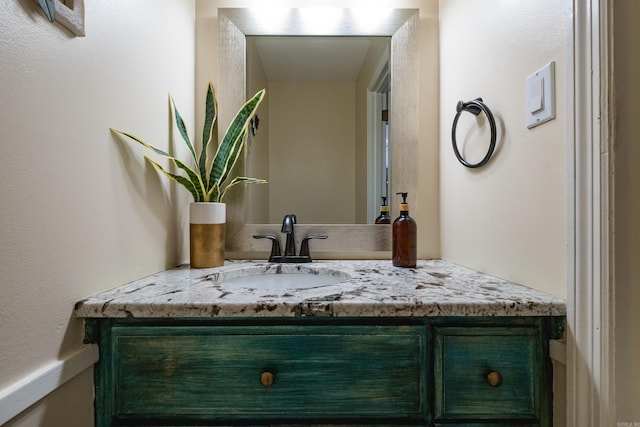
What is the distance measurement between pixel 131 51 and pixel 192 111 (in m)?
0.39

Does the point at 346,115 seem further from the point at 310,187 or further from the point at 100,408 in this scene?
the point at 100,408

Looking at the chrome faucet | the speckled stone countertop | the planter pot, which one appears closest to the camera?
the speckled stone countertop

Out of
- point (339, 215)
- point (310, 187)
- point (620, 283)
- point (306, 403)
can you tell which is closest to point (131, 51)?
point (310, 187)

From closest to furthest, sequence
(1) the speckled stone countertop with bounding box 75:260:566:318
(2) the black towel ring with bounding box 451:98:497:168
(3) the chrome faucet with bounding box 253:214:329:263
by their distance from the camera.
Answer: (1) the speckled stone countertop with bounding box 75:260:566:318
(2) the black towel ring with bounding box 451:98:497:168
(3) the chrome faucet with bounding box 253:214:329:263

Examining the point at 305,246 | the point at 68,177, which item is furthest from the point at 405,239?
the point at 68,177

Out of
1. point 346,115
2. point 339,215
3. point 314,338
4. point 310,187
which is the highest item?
point 346,115

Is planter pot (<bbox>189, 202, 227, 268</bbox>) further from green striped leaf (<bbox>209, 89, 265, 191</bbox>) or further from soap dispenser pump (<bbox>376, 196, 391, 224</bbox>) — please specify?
soap dispenser pump (<bbox>376, 196, 391, 224</bbox>)

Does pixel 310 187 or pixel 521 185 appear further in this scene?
pixel 310 187

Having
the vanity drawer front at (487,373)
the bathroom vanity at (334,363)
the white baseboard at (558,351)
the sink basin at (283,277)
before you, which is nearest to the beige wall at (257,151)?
the sink basin at (283,277)

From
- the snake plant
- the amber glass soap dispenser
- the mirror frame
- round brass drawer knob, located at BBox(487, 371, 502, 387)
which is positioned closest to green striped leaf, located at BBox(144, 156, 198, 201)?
the snake plant

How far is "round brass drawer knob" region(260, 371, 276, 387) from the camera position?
26.5 inches

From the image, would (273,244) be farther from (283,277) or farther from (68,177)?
(68,177)

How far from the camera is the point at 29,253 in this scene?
1.84 feet

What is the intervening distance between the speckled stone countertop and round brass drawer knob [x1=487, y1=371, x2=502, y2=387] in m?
0.13
